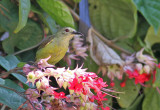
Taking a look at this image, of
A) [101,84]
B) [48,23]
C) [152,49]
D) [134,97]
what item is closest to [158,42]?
[152,49]

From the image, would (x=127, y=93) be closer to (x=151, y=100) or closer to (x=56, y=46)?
(x=151, y=100)

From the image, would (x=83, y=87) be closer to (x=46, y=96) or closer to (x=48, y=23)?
(x=46, y=96)

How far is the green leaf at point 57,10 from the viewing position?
1.21 m

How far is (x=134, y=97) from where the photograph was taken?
62.8 inches

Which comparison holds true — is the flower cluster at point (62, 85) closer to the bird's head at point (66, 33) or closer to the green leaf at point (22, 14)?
the green leaf at point (22, 14)

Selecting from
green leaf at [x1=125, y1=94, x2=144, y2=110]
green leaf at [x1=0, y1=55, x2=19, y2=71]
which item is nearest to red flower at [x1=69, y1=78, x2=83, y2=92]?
green leaf at [x1=0, y1=55, x2=19, y2=71]

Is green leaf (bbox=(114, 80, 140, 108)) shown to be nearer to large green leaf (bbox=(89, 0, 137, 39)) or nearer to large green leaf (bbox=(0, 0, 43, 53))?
large green leaf (bbox=(89, 0, 137, 39))

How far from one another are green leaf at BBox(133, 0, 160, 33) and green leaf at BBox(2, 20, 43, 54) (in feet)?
1.95

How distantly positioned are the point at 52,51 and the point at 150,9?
2.18 feet

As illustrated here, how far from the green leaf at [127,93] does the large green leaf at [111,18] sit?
0.33m

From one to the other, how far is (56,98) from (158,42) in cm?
116

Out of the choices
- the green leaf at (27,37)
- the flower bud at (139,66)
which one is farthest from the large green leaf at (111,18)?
the green leaf at (27,37)

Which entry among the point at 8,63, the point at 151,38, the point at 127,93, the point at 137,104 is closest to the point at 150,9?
the point at 151,38

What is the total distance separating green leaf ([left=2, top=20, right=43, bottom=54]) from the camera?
1289 millimetres
